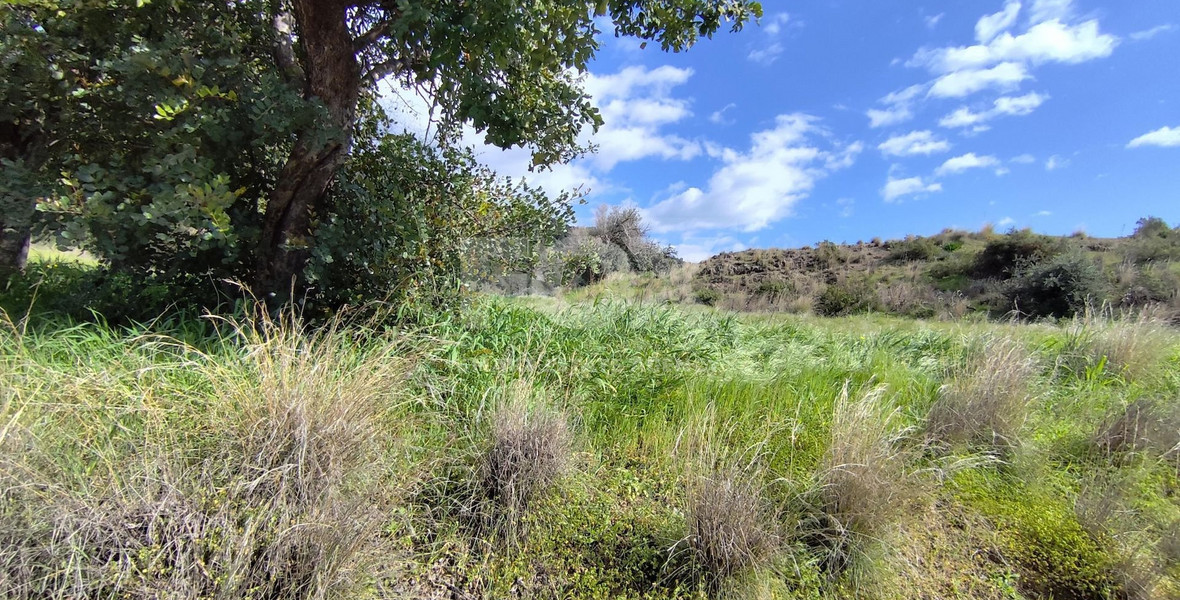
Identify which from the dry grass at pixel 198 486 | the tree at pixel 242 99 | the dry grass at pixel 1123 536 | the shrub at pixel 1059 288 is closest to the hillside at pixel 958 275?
the shrub at pixel 1059 288

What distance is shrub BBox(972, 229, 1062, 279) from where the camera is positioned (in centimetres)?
1723

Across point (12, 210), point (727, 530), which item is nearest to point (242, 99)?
point (12, 210)

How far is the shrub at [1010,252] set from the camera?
17.2 metres

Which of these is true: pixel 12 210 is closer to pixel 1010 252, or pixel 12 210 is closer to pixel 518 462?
pixel 518 462

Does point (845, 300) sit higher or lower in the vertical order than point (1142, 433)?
higher

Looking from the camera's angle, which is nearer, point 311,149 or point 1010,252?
point 311,149

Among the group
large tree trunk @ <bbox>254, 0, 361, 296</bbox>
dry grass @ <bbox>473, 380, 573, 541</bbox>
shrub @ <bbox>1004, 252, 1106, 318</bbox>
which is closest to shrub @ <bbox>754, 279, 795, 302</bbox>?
shrub @ <bbox>1004, 252, 1106, 318</bbox>

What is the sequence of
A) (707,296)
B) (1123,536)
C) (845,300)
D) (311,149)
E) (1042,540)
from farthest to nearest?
(707,296)
(845,300)
(311,149)
(1042,540)
(1123,536)

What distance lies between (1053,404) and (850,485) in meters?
3.15

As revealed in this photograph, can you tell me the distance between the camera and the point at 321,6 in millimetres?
3867

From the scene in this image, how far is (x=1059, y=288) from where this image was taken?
43.9ft

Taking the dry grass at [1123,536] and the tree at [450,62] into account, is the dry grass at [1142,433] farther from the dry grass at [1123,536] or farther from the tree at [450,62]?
the tree at [450,62]

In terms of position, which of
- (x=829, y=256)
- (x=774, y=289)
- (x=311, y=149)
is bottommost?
(x=774, y=289)

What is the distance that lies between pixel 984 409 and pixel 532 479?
3274 millimetres
